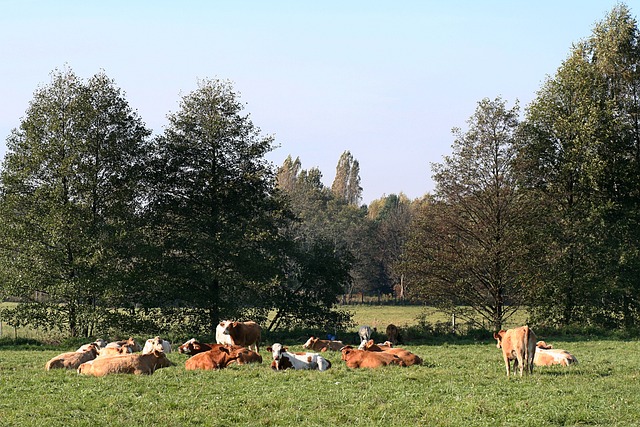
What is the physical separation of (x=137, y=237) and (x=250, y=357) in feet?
51.5

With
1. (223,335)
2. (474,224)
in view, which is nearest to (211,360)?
(223,335)

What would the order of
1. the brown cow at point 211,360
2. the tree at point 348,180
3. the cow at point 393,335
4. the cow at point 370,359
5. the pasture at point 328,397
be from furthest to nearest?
the tree at point 348,180 → the cow at point 393,335 → the cow at point 370,359 → the brown cow at point 211,360 → the pasture at point 328,397

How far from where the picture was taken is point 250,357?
20.0 meters

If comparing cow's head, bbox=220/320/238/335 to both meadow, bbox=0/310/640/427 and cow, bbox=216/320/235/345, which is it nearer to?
cow, bbox=216/320/235/345

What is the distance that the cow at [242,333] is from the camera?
24062 millimetres

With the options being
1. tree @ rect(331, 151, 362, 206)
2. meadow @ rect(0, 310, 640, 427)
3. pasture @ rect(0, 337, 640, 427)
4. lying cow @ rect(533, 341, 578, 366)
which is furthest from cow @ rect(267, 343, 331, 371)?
tree @ rect(331, 151, 362, 206)

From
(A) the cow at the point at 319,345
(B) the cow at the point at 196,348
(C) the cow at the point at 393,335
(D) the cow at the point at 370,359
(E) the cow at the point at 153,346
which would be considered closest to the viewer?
(D) the cow at the point at 370,359

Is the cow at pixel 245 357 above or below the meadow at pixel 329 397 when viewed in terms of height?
above

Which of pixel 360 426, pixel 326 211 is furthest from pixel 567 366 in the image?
pixel 326 211

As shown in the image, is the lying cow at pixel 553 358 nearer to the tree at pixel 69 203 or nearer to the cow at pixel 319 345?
the cow at pixel 319 345

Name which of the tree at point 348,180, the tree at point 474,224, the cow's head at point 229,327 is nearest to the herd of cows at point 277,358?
the cow's head at point 229,327

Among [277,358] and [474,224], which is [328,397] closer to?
[277,358]

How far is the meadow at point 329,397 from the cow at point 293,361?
0.44m

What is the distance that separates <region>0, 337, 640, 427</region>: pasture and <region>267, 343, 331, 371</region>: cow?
1.06 feet
